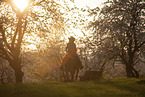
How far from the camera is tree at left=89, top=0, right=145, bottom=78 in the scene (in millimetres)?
27109

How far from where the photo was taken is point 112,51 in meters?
29.9

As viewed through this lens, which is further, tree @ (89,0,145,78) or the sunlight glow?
tree @ (89,0,145,78)

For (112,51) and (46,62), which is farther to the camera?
(46,62)

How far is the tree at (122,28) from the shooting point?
88.9ft

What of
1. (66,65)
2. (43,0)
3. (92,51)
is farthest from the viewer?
(92,51)

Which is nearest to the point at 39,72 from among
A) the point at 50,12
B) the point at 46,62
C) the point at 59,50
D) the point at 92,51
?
the point at 46,62

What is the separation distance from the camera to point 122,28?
27.2 m

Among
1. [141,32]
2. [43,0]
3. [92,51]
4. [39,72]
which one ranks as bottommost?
[39,72]

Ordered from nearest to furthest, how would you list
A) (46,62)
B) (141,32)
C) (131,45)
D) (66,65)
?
(66,65), (141,32), (131,45), (46,62)

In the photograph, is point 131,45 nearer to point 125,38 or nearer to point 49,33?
point 125,38

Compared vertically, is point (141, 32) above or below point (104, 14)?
below

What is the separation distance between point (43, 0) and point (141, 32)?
505 inches

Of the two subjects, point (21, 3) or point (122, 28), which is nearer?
point (21, 3)

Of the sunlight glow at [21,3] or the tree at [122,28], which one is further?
the tree at [122,28]
